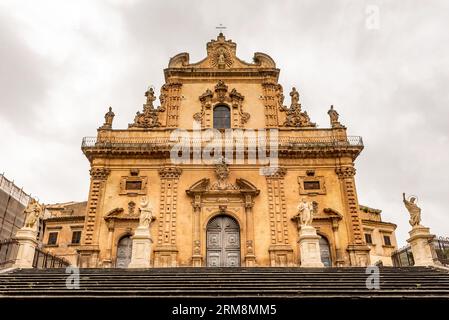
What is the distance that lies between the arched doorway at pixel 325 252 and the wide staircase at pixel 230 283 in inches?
224

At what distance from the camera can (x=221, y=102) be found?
22.6 m

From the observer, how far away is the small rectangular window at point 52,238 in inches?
1193

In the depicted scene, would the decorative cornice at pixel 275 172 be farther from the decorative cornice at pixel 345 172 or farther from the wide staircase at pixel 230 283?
the wide staircase at pixel 230 283

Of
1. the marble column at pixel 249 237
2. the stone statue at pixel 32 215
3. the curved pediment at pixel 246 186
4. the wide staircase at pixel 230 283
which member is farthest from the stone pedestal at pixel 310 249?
the stone statue at pixel 32 215

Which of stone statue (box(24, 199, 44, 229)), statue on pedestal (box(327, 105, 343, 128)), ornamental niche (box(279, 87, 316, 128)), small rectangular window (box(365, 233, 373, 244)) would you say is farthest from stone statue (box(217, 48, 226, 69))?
small rectangular window (box(365, 233, 373, 244))

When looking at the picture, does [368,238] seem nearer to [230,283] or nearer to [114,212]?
[114,212]

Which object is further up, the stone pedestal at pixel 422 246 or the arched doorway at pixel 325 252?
the arched doorway at pixel 325 252

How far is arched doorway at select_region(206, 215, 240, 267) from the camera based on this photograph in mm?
18500

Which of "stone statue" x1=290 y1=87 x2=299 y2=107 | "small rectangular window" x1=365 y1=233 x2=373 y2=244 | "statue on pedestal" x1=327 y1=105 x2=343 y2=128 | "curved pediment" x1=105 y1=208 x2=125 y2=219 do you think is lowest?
"curved pediment" x1=105 y1=208 x2=125 y2=219

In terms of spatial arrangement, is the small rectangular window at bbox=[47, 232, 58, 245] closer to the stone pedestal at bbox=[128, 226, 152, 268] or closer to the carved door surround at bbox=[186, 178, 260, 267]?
the carved door surround at bbox=[186, 178, 260, 267]

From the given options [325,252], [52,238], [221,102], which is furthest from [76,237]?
[325,252]

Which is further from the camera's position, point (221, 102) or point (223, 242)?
point (221, 102)

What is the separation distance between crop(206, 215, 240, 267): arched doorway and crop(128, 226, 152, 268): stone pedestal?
473cm

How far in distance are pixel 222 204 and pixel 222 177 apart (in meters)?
1.40
